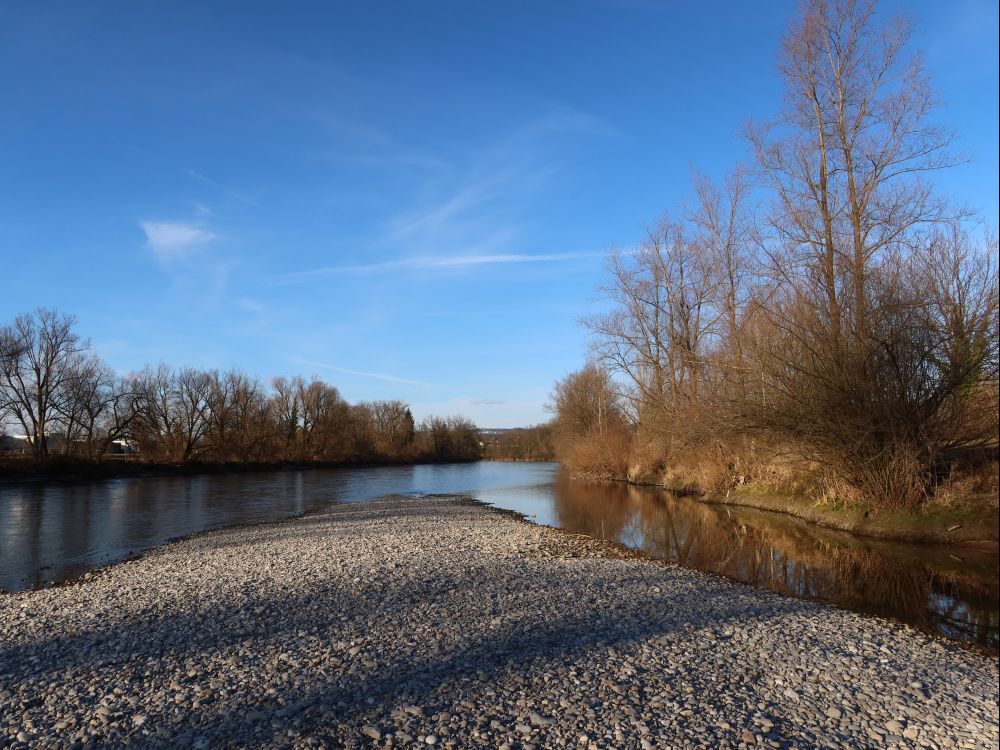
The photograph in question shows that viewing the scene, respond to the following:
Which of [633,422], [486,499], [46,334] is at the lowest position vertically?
[486,499]

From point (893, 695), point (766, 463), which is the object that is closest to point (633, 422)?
point (766, 463)

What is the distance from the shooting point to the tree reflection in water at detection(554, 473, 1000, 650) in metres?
8.12

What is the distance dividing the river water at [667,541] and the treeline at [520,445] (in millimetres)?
50121

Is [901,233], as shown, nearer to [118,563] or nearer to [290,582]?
[290,582]

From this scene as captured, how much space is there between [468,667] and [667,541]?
1034 centimetres

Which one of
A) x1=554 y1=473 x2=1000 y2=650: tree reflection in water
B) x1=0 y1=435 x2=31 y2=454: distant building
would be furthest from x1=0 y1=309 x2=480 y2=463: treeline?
x1=554 y1=473 x2=1000 y2=650: tree reflection in water

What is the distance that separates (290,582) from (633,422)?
2993 cm

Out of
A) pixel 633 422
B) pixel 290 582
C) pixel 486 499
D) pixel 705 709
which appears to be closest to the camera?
pixel 705 709

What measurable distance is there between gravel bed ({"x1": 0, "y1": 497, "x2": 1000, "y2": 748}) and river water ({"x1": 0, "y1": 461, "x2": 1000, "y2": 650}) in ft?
5.16

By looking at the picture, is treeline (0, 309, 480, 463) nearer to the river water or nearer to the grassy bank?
the river water

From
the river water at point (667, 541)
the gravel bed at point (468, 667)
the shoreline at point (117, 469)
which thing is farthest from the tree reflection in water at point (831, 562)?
the shoreline at point (117, 469)

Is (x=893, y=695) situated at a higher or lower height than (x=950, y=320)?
lower

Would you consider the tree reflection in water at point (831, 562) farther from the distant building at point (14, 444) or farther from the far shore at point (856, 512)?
the distant building at point (14, 444)

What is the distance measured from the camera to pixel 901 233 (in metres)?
14.5
